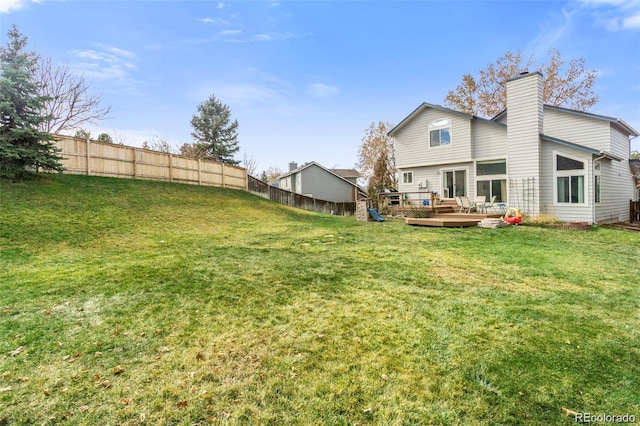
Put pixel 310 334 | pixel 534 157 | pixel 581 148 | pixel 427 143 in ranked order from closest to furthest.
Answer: pixel 310 334 → pixel 581 148 → pixel 534 157 → pixel 427 143

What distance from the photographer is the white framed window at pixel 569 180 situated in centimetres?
1149

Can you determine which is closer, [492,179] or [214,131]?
[492,179]

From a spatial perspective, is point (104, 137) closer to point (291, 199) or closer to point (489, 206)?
point (291, 199)

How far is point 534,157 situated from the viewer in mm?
12352

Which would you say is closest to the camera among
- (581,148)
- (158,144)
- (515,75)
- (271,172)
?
(581,148)

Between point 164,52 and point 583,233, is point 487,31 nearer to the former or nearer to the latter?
point 583,233

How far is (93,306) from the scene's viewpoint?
374 centimetres

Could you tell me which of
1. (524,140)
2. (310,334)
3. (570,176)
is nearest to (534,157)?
(524,140)

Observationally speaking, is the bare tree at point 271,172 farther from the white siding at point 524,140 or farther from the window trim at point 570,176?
the window trim at point 570,176

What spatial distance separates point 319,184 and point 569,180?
66.5 ft

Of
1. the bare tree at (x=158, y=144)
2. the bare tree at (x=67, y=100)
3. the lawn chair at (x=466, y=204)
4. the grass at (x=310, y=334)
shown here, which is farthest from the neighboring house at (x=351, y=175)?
the grass at (x=310, y=334)

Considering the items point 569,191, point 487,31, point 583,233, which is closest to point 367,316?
point 583,233

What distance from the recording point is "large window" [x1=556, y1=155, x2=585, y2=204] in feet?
37.7

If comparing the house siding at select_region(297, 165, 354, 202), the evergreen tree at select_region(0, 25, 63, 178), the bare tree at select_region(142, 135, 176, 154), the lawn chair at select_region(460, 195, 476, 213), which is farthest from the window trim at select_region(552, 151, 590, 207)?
the bare tree at select_region(142, 135, 176, 154)
